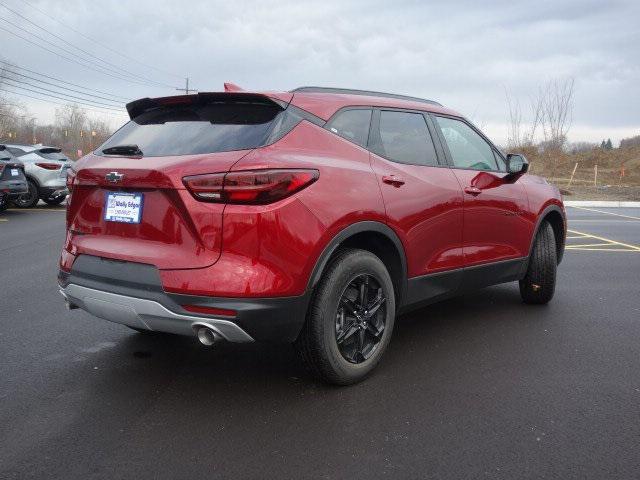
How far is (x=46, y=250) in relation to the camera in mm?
8375

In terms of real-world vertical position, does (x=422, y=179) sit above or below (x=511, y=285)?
above

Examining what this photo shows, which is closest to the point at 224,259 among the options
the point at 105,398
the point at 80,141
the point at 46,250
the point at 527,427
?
the point at 105,398

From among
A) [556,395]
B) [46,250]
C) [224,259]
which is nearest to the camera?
[224,259]

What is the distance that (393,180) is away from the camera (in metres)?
3.54

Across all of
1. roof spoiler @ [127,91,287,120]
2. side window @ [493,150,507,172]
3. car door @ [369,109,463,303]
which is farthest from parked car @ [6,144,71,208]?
car door @ [369,109,463,303]

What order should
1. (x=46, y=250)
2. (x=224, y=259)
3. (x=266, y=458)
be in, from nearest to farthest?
1. (x=266, y=458)
2. (x=224, y=259)
3. (x=46, y=250)

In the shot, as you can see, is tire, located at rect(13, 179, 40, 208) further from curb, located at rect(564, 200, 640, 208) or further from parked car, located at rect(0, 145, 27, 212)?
curb, located at rect(564, 200, 640, 208)

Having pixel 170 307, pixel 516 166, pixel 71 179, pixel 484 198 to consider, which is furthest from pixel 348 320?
pixel 516 166

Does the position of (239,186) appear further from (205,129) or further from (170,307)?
(170,307)

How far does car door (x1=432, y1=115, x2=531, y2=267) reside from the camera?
168 inches

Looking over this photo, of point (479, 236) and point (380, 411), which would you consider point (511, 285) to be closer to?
point (479, 236)

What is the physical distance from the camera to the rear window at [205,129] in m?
3.02

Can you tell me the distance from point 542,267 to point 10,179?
37.9 feet

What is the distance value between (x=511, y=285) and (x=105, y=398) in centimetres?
450
